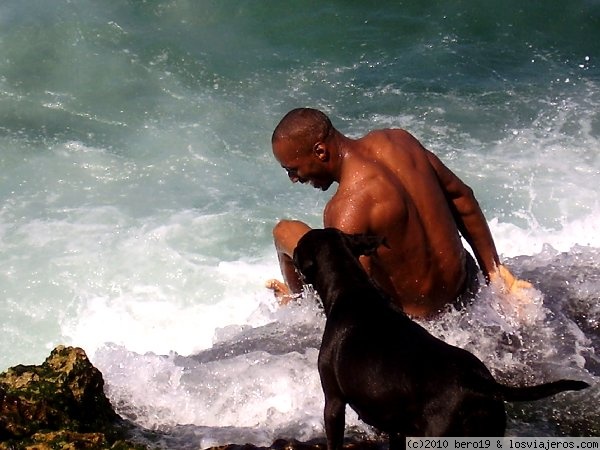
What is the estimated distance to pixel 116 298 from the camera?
659 cm

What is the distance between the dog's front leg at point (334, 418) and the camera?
3326 mm

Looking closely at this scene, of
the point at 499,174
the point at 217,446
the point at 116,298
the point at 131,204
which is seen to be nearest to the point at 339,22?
the point at 499,174

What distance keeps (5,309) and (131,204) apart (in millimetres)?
1502

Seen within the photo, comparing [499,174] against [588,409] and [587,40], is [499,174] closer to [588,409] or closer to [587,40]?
[587,40]

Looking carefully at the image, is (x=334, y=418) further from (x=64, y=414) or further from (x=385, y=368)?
(x=64, y=414)

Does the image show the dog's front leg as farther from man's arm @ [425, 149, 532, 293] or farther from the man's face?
man's arm @ [425, 149, 532, 293]

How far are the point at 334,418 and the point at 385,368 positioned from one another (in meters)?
0.39

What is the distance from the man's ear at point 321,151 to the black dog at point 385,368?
45 centimetres

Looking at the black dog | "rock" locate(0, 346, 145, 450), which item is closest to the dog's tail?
the black dog

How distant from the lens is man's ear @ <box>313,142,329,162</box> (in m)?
3.96

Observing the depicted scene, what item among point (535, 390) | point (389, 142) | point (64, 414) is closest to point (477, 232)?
point (389, 142)

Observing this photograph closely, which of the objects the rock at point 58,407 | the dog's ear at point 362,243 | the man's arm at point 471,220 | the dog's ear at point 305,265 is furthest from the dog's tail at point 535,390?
the man's arm at point 471,220

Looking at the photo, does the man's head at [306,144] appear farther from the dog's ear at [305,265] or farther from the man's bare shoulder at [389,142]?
the dog's ear at [305,265]

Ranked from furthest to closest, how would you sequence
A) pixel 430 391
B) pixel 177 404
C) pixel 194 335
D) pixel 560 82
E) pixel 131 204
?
pixel 560 82 → pixel 131 204 → pixel 194 335 → pixel 177 404 → pixel 430 391
